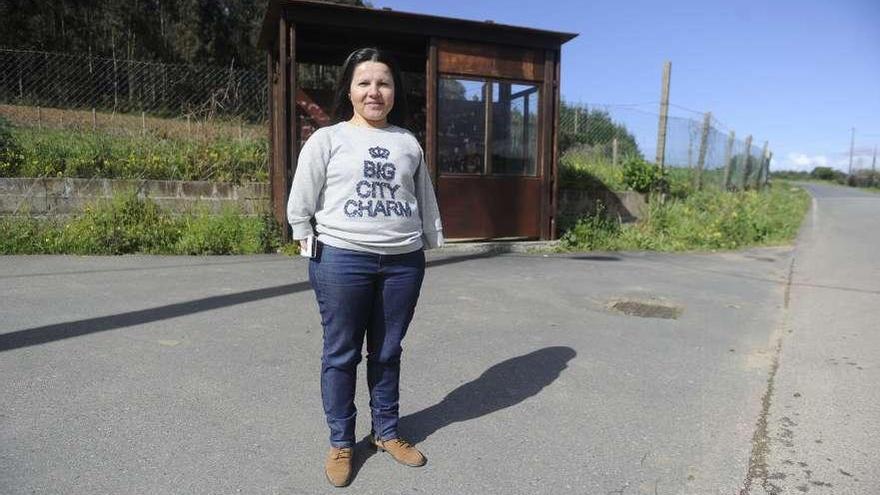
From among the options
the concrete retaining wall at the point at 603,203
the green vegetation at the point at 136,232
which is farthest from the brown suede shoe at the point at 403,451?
the concrete retaining wall at the point at 603,203

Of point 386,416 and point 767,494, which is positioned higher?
point 386,416

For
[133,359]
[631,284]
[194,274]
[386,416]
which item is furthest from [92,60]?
[386,416]

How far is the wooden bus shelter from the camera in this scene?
8.13 m

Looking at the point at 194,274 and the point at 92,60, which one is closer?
the point at 194,274

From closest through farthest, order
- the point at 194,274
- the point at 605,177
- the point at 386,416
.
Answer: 1. the point at 386,416
2. the point at 194,274
3. the point at 605,177

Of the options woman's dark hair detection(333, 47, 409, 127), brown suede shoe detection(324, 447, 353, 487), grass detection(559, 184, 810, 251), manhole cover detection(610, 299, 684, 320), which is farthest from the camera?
grass detection(559, 184, 810, 251)

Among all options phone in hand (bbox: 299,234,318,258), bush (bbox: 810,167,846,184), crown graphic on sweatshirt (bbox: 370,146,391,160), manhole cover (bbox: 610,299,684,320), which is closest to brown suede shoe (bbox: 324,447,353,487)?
phone in hand (bbox: 299,234,318,258)

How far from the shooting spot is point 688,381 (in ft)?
12.6

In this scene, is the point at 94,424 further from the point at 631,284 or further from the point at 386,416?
the point at 631,284

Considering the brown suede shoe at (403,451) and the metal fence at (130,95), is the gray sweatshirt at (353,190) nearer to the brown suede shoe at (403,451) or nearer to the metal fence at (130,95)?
the brown suede shoe at (403,451)

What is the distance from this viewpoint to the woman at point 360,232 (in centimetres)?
252

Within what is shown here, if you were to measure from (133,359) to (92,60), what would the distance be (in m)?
8.59

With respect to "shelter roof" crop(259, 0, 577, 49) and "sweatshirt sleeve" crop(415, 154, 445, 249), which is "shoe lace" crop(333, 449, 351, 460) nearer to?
"sweatshirt sleeve" crop(415, 154, 445, 249)

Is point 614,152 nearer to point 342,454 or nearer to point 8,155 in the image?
point 8,155
